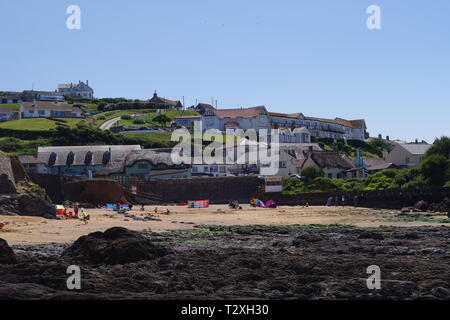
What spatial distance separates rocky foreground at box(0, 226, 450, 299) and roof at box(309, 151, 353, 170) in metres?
41.3

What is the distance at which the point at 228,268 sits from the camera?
774 inches

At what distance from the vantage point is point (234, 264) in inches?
798

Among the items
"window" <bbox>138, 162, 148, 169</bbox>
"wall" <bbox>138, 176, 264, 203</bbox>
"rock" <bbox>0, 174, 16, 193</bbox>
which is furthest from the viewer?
"window" <bbox>138, 162, 148, 169</bbox>

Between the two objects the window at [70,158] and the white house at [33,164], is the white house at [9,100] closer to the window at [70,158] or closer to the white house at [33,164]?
the window at [70,158]

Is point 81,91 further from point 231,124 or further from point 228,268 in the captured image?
point 228,268

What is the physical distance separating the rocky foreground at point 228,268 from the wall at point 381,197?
20.0 m

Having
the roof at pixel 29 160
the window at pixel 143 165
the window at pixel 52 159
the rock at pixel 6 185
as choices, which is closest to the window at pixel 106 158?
the window at pixel 52 159

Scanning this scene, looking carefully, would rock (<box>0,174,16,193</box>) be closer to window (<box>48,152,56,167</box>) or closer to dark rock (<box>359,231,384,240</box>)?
dark rock (<box>359,231,384,240</box>)

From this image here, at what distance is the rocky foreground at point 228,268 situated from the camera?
16.3 meters

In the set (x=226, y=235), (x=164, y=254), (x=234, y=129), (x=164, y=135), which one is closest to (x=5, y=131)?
(x=164, y=135)

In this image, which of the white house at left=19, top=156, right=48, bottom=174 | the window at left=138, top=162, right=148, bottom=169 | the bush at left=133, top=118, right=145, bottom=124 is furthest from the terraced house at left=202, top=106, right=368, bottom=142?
the white house at left=19, top=156, right=48, bottom=174

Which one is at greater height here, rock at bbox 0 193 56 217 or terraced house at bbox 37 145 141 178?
terraced house at bbox 37 145 141 178

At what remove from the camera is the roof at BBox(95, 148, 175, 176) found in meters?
64.0

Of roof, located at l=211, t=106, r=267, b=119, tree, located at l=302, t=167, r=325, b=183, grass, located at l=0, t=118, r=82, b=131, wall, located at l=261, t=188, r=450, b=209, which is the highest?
roof, located at l=211, t=106, r=267, b=119
